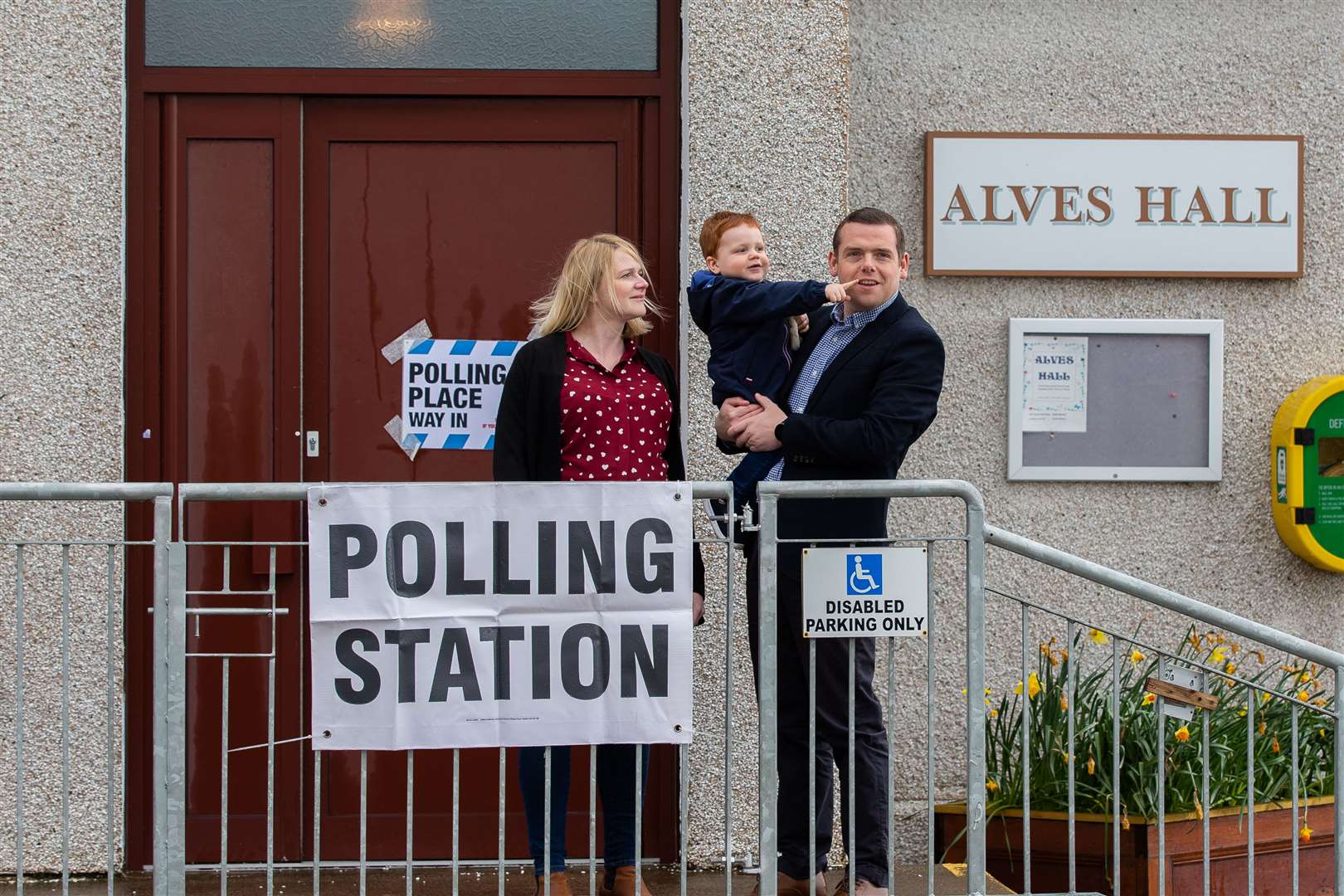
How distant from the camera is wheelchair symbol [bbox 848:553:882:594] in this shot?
402 cm

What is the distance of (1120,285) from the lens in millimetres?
5848

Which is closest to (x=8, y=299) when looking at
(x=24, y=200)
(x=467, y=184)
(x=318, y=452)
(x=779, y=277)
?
(x=24, y=200)

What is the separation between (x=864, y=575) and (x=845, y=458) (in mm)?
333

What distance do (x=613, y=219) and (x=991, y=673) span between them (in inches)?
91.7

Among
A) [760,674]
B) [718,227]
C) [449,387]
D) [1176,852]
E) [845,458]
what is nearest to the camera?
[760,674]

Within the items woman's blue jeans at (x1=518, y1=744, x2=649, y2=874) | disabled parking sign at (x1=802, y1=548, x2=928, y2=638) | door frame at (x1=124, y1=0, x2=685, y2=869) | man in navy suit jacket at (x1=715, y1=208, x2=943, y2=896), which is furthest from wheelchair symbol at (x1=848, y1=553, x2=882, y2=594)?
door frame at (x1=124, y1=0, x2=685, y2=869)

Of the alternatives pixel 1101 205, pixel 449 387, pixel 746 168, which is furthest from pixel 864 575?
pixel 1101 205

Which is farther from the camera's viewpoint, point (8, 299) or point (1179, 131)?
point (1179, 131)

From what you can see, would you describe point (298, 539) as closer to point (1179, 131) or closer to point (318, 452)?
point (318, 452)

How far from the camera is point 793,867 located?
14.0 feet

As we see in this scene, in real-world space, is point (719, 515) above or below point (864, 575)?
above

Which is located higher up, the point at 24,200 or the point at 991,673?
the point at 24,200

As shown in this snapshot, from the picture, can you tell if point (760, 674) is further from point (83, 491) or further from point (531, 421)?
point (83, 491)

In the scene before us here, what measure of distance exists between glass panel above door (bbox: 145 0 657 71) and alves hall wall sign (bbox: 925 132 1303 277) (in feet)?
4.45
